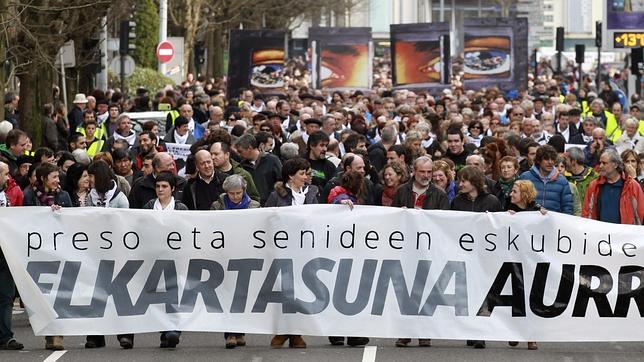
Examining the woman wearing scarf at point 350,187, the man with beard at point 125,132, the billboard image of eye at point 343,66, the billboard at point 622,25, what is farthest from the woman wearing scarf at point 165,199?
the billboard at point 622,25

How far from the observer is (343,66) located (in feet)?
125

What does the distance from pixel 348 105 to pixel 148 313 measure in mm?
19114

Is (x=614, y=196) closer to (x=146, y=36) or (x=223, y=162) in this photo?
(x=223, y=162)

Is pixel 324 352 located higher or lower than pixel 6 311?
lower

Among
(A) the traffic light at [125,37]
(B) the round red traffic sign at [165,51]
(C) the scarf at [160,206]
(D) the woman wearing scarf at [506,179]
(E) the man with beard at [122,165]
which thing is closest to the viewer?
(C) the scarf at [160,206]

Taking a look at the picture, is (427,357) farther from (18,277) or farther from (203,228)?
(18,277)

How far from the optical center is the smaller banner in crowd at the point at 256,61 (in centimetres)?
3500

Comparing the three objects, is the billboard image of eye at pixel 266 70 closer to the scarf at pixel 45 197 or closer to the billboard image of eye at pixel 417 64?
the billboard image of eye at pixel 417 64

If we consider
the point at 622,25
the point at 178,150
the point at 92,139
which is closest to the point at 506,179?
the point at 178,150

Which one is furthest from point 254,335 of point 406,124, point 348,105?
point 348,105

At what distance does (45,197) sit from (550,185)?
410 centimetres

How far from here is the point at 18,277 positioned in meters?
13.5

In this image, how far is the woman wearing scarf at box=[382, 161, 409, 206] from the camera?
1595 centimetres

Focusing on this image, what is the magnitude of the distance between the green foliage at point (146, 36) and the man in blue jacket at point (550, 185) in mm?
38775
